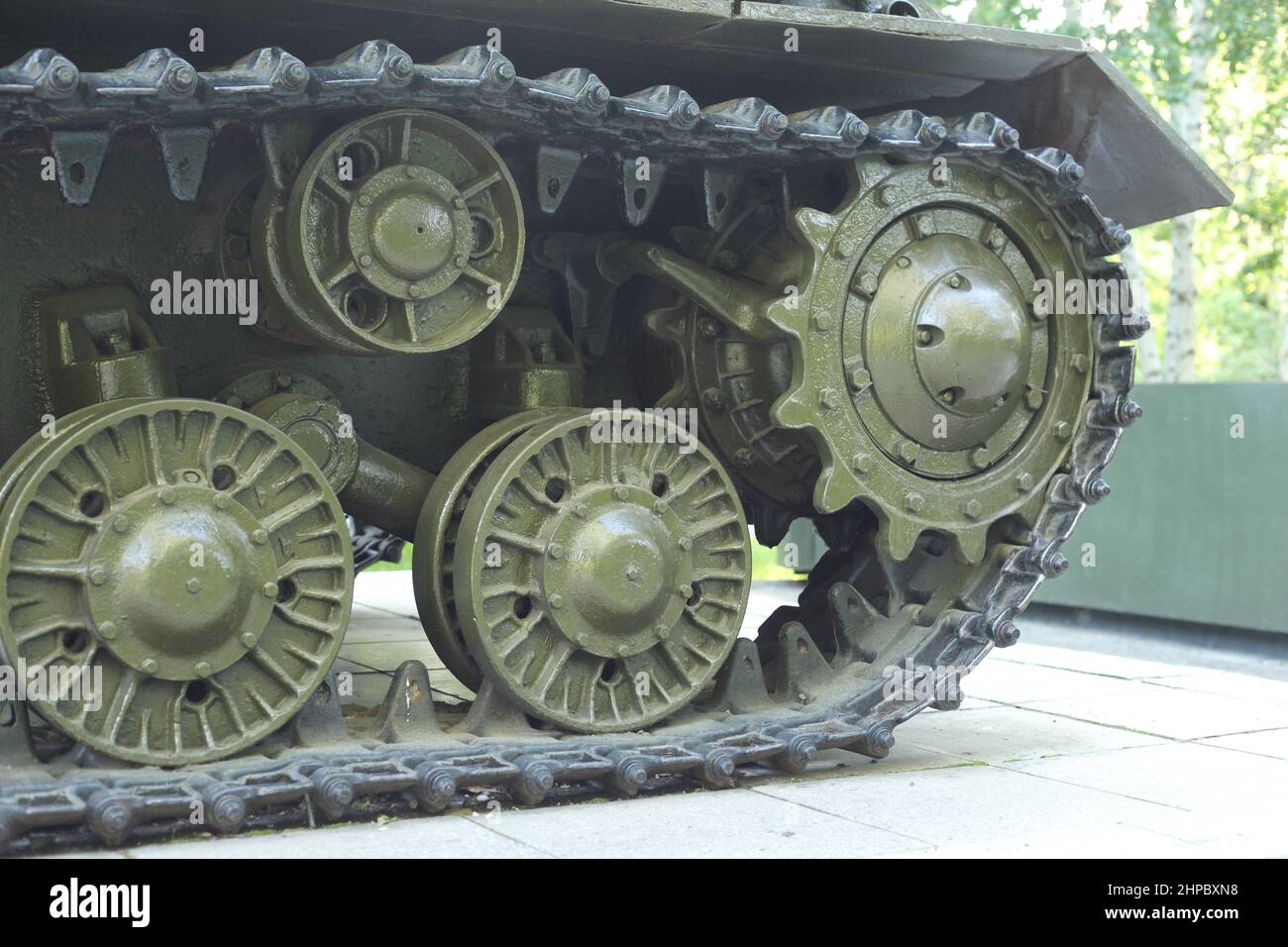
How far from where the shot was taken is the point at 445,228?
4.77 meters

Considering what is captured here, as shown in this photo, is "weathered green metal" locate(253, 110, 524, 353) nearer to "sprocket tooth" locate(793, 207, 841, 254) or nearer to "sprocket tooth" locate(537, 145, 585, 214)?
"sprocket tooth" locate(537, 145, 585, 214)

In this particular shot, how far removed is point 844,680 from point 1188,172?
2.28 meters

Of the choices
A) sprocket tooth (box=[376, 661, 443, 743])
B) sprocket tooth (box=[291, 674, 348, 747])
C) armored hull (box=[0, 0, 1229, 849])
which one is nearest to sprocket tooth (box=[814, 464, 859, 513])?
armored hull (box=[0, 0, 1229, 849])

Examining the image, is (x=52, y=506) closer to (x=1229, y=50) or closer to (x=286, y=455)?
(x=286, y=455)

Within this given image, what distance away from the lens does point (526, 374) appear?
18.0 feet

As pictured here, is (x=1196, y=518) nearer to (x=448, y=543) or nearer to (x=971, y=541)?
(x=971, y=541)

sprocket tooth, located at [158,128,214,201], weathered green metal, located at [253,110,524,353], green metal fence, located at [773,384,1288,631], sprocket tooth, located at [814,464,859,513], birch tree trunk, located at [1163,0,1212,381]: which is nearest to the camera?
sprocket tooth, located at [158,128,214,201]

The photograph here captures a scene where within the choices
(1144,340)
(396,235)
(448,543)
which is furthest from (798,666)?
(1144,340)

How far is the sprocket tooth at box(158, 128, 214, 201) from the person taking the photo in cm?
440

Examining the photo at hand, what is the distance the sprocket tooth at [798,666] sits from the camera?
18.2 ft

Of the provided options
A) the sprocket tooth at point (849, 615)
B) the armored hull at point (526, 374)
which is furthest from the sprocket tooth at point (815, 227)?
the sprocket tooth at point (849, 615)

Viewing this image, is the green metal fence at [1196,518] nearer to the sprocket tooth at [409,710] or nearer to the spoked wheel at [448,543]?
the spoked wheel at [448,543]

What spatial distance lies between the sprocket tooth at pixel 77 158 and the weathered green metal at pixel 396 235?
567 mm

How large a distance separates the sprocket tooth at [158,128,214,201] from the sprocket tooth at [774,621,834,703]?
2437 mm
